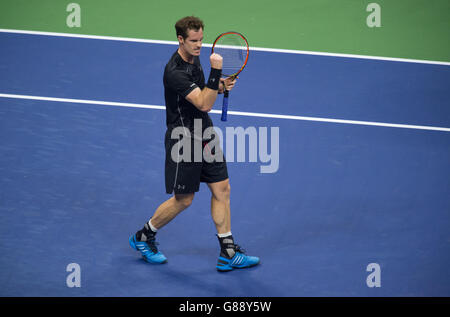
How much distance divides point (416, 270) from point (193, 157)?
2408 mm

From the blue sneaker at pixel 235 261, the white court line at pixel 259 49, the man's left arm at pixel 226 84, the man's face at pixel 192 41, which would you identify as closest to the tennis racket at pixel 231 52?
the man's left arm at pixel 226 84

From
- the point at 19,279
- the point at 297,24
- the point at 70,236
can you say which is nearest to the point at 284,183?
the point at 70,236

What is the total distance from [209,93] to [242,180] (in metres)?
2.16

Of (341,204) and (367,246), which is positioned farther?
(341,204)

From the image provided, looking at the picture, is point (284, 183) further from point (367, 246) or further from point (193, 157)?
point (193, 157)

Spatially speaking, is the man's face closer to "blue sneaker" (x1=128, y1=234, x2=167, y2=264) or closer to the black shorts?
the black shorts

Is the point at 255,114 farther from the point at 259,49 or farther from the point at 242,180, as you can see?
the point at 259,49

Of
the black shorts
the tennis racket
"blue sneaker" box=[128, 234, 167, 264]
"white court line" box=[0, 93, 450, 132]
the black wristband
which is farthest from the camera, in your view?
"white court line" box=[0, 93, 450, 132]

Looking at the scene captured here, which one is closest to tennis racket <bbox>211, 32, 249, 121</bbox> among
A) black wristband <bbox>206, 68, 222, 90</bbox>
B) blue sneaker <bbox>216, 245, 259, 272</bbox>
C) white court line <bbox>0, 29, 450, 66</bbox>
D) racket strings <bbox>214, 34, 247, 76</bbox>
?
racket strings <bbox>214, 34, 247, 76</bbox>

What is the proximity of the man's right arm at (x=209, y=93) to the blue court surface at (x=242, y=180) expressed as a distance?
5.36ft

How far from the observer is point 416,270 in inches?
250

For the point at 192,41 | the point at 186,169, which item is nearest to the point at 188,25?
the point at 192,41

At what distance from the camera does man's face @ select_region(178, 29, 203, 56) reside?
5.77 metres

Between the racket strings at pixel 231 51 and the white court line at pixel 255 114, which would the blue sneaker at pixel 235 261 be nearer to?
the racket strings at pixel 231 51
